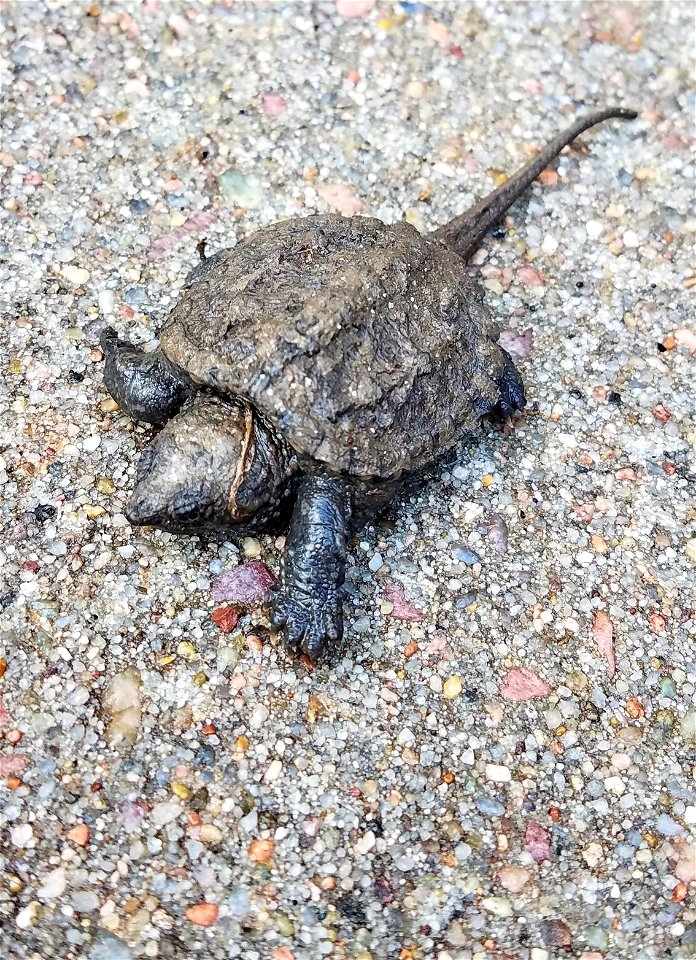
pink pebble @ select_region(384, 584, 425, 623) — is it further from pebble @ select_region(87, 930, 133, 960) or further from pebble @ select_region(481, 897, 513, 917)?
pebble @ select_region(87, 930, 133, 960)

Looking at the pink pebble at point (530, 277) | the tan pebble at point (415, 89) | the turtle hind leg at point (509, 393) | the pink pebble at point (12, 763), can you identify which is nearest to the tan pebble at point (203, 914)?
the pink pebble at point (12, 763)

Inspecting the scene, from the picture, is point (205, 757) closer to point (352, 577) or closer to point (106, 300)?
point (352, 577)

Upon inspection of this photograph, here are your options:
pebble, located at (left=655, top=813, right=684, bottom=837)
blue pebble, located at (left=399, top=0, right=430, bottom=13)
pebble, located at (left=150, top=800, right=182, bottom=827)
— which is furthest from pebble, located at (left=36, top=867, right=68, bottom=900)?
blue pebble, located at (left=399, top=0, right=430, bottom=13)

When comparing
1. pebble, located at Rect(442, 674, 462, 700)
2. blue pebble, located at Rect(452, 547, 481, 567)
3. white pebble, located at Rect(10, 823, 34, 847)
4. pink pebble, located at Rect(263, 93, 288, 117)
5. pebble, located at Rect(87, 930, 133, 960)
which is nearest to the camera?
pebble, located at Rect(87, 930, 133, 960)

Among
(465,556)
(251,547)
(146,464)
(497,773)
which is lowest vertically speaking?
(497,773)

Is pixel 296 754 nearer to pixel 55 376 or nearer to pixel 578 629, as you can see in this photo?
pixel 578 629

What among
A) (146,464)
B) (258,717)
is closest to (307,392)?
(146,464)
